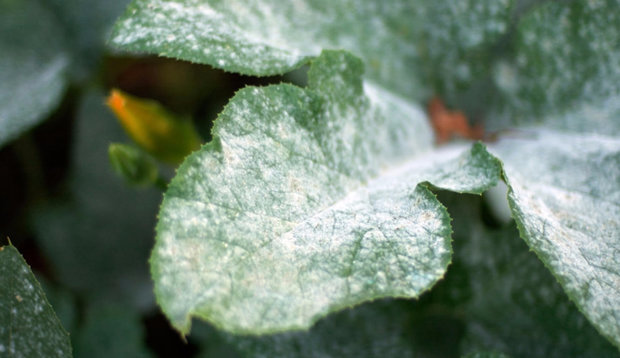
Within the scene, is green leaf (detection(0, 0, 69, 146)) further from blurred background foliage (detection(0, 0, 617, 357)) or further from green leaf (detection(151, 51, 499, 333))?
green leaf (detection(151, 51, 499, 333))

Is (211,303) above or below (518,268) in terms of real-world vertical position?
below

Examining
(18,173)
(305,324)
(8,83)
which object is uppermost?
(305,324)

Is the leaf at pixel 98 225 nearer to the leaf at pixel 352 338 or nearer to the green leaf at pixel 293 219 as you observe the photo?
the leaf at pixel 352 338

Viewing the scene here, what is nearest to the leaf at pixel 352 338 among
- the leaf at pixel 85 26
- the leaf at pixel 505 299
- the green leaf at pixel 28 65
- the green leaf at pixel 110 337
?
the leaf at pixel 505 299

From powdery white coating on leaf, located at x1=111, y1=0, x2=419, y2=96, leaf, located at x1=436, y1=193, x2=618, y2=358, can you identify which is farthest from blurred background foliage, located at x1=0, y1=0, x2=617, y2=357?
powdery white coating on leaf, located at x1=111, y1=0, x2=419, y2=96

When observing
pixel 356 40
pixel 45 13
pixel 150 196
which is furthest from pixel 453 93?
pixel 45 13

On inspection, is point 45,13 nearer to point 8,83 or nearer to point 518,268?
point 8,83
